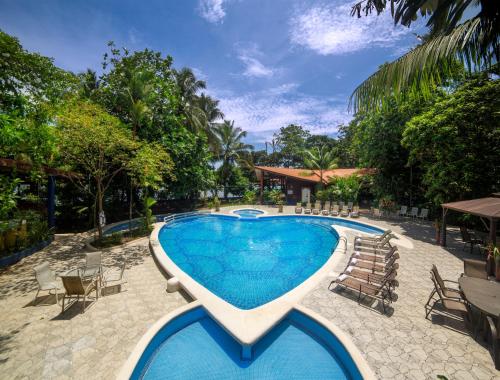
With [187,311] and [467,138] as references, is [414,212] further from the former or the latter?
[187,311]

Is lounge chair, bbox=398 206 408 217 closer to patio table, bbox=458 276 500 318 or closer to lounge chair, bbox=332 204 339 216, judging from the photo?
lounge chair, bbox=332 204 339 216

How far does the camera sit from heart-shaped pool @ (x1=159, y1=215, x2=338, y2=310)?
7613mm

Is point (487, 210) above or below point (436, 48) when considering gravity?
below

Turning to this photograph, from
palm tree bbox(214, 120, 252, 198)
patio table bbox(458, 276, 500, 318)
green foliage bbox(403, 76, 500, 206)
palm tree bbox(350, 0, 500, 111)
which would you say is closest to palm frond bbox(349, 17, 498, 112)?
palm tree bbox(350, 0, 500, 111)

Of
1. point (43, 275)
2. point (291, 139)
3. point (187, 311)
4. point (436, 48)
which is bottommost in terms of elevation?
point (187, 311)

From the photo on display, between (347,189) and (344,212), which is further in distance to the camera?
(347,189)

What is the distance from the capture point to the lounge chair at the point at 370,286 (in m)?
5.50

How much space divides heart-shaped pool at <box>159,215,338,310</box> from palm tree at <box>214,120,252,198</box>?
1151cm

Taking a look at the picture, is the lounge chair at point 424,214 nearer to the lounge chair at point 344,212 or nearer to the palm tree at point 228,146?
the lounge chair at point 344,212

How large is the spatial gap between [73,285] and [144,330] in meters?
2.18

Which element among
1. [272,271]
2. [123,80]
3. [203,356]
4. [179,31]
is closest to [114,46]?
[123,80]

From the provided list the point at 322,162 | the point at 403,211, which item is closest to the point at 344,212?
the point at 403,211

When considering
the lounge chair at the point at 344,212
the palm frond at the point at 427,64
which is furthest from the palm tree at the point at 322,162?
the palm frond at the point at 427,64

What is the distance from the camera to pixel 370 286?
5922 mm
